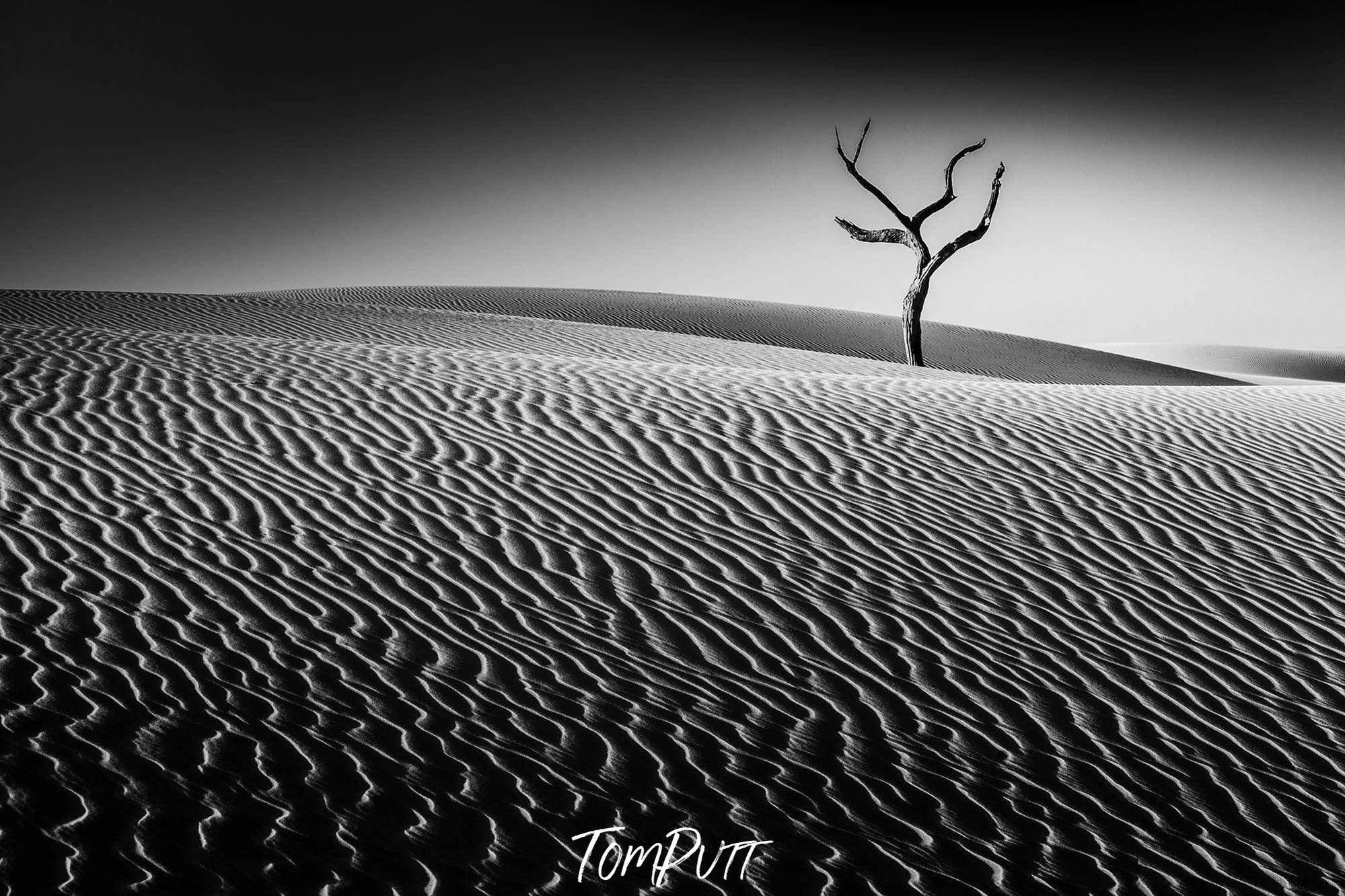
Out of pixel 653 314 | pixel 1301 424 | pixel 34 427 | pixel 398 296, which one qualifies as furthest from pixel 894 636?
pixel 398 296

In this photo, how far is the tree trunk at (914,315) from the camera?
21.8 metres

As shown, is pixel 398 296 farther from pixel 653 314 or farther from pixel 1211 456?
pixel 1211 456

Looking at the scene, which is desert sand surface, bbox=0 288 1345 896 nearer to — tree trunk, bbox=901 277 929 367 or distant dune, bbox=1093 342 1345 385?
tree trunk, bbox=901 277 929 367

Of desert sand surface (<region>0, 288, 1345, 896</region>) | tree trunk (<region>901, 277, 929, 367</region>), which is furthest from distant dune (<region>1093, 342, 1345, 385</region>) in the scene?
→ desert sand surface (<region>0, 288, 1345, 896</region>)

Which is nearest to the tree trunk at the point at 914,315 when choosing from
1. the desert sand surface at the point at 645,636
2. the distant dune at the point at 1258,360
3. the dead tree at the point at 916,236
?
the dead tree at the point at 916,236

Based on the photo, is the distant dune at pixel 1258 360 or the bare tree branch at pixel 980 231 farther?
the distant dune at pixel 1258 360

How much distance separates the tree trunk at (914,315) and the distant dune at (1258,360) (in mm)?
26333

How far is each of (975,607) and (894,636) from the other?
57 centimetres

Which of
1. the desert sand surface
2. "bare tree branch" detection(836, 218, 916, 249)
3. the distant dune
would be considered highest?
"bare tree branch" detection(836, 218, 916, 249)

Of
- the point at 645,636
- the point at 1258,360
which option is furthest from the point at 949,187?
the point at 1258,360

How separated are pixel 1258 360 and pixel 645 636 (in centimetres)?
5757

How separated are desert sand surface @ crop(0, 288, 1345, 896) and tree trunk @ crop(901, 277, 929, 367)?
41.3 feet

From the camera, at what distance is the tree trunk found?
21.8m

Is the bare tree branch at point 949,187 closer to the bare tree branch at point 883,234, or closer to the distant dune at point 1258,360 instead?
the bare tree branch at point 883,234
